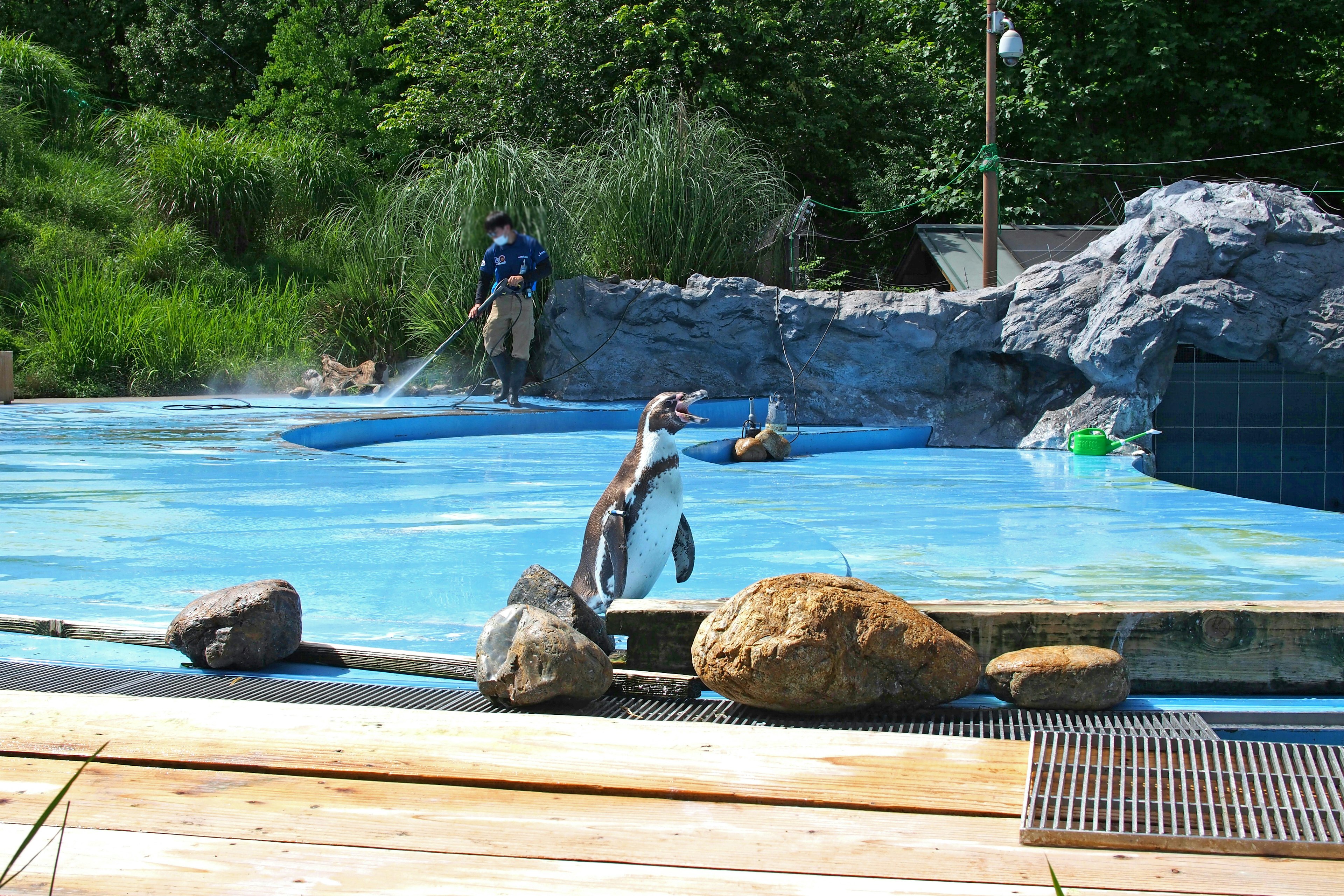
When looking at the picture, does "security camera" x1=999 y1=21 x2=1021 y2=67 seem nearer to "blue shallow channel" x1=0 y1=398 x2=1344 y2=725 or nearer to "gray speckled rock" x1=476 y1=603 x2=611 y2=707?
"blue shallow channel" x1=0 y1=398 x2=1344 y2=725

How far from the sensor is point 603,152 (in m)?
15.0

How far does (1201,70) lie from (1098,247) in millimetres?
11101

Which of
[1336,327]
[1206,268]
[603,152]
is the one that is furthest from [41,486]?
[603,152]

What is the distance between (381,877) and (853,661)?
1.13 metres

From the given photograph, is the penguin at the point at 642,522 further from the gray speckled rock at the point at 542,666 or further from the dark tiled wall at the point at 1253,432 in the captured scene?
the dark tiled wall at the point at 1253,432

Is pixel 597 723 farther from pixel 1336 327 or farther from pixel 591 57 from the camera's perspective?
pixel 591 57

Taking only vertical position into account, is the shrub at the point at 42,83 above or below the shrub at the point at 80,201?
above

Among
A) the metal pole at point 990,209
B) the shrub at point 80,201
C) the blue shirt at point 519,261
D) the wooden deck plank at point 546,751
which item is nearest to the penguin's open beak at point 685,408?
the wooden deck plank at point 546,751

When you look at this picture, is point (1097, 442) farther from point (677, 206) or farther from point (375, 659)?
point (375, 659)

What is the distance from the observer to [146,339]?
40.2 ft

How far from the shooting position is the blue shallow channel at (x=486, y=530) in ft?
11.6

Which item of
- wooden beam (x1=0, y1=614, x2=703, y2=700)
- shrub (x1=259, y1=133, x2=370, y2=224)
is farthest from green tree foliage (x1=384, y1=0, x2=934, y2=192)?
wooden beam (x1=0, y1=614, x2=703, y2=700)

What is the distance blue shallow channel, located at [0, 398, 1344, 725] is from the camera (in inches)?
139

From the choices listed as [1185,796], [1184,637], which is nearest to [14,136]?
[1184,637]
